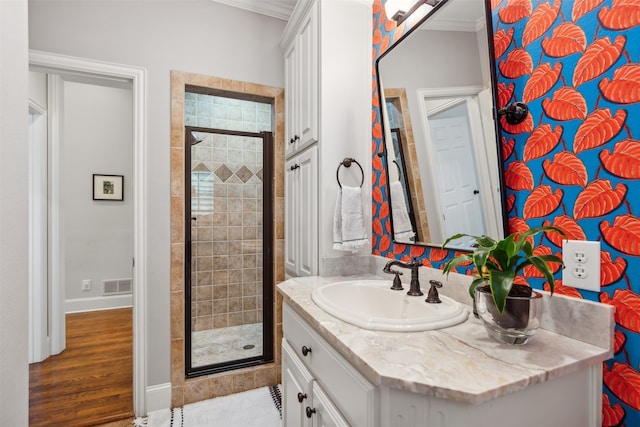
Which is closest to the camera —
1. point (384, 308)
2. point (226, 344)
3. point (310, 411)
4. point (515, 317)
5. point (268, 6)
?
point (515, 317)

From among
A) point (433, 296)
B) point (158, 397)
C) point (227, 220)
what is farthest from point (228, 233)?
point (433, 296)

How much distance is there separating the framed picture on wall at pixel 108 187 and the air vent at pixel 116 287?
1003mm

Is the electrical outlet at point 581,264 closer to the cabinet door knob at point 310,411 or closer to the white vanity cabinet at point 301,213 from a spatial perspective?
the cabinet door knob at point 310,411

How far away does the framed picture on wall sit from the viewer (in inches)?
150

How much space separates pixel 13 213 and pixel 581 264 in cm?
172

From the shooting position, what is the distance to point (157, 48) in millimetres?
1989

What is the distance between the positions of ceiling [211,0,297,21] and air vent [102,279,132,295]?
332cm

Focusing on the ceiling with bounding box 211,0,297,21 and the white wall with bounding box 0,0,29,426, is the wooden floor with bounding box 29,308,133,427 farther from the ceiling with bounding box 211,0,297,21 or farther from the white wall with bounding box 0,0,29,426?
the ceiling with bounding box 211,0,297,21

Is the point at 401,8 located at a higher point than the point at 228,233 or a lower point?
higher

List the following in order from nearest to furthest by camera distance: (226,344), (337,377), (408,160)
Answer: (337,377) → (408,160) → (226,344)

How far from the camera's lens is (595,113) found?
2.60 feet

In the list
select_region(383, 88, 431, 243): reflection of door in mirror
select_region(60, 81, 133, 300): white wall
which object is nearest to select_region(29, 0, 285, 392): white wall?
select_region(383, 88, 431, 243): reflection of door in mirror

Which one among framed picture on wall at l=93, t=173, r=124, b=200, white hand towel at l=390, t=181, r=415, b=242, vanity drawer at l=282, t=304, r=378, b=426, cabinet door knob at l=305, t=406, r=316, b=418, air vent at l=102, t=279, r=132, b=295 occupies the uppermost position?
framed picture on wall at l=93, t=173, r=124, b=200

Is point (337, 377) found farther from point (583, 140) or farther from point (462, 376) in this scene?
point (583, 140)
